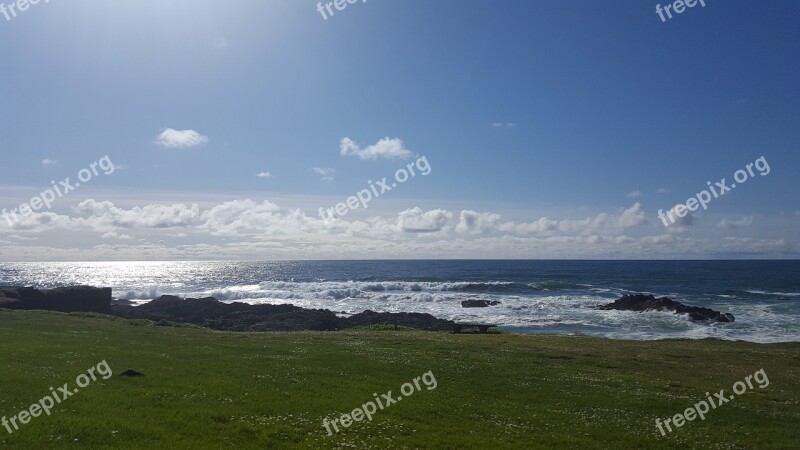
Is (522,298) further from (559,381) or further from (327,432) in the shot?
(327,432)

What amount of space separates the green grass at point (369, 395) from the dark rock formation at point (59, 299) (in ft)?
92.9

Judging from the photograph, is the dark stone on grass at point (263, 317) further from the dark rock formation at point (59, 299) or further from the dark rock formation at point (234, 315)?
the dark rock formation at point (59, 299)

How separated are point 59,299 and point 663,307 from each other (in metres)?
80.8

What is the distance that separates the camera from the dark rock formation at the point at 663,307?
2623 inches

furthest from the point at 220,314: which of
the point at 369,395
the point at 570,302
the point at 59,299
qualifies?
→ the point at 369,395

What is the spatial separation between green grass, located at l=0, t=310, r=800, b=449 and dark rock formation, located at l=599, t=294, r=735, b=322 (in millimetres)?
37304

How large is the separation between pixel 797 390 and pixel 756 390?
223 centimetres

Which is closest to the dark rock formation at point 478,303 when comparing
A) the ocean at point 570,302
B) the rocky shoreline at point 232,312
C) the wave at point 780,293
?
the ocean at point 570,302

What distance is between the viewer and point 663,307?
75.5 meters

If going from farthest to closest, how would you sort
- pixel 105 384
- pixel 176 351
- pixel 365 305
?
pixel 365 305
pixel 176 351
pixel 105 384

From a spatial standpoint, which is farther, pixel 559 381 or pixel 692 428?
pixel 559 381

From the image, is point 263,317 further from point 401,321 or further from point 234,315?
point 401,321

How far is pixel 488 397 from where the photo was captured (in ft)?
65.1

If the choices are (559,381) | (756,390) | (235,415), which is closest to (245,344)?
(235,415)
